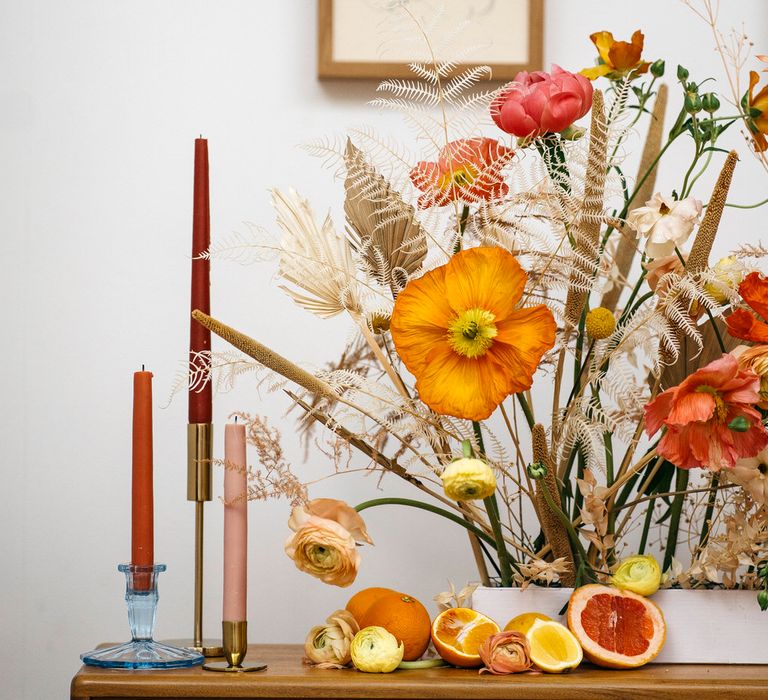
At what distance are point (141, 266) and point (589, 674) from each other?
22.3 inches

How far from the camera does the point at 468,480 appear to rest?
0.61m

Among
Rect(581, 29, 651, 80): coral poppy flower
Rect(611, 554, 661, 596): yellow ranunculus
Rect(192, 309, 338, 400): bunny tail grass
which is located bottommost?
Rect(611, 554, 661, 596): yellow ranunculus

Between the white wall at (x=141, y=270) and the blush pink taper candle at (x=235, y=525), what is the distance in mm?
206

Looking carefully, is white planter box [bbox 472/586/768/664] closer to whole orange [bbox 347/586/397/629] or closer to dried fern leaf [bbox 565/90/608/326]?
whole orange [bbox 347/586/397/629]

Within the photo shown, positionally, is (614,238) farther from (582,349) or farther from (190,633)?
(190,633)

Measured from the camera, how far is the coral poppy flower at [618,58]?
74 centimetres

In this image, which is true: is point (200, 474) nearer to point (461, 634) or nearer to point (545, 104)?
point (461, 634)

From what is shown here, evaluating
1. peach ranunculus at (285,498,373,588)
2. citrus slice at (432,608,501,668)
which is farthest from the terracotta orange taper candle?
citrus slice at (432,608,501,668)

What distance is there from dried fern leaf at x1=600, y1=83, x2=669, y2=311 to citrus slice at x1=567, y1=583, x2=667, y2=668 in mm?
257

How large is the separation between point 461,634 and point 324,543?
122 mm

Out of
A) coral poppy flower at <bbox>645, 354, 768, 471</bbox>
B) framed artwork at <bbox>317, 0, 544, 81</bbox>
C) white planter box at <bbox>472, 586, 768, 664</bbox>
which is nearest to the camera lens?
coral poppy flower at <bbox>645, 354, 768, 471</bbox>

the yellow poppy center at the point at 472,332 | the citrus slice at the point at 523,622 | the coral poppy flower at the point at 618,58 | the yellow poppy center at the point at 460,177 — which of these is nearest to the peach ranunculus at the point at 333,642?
the citrus slice at the point at 523,622

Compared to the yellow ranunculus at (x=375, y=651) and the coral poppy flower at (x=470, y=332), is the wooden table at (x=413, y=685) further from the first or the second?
the coral poppy flower at (x=470, y=332)

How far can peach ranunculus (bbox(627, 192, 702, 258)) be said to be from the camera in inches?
26.6
